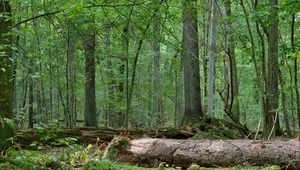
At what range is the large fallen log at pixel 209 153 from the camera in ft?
14.9

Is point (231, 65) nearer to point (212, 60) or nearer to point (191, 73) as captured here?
point (212, 60)

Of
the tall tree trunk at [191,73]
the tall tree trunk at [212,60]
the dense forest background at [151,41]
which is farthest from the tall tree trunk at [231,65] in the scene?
the tall tree trunk at [191,73]

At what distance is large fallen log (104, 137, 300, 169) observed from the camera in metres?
4.55

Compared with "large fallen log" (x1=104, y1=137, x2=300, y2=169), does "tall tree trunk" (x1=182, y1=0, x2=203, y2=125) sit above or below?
above

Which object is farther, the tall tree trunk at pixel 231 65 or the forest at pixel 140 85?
the tall tree trunk at pixel 231 65

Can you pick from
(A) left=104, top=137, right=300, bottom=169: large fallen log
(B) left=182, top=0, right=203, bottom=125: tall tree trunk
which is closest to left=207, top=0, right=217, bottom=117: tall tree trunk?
(B) left=182, top=0, right=203, bottom=125: tall tree trunk

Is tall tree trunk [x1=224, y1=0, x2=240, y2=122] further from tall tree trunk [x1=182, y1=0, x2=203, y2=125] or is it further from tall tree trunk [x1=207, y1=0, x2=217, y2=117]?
tall tree trunk [x1=182, y1=0, x2=203, y2=125]

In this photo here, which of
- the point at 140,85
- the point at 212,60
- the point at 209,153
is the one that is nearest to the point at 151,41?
the point at 212,60

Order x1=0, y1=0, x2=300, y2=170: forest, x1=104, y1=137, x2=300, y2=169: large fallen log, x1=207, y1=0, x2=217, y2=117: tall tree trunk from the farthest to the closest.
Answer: x1=207, y1=0, x2=217, y2=117: tall tree trunk → x1=104, y1=137, x2=300, y2=169: large fallen log → x1=0, y1=0, x2=300, y2=170: forest

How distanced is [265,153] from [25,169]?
3600 mm

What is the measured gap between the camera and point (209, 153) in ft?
15.8

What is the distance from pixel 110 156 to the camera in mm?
5371

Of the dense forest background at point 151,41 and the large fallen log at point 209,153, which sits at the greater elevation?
the dense forest background at point 151,41

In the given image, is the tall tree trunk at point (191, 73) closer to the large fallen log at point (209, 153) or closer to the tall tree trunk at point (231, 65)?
the tall tree trunk at point (231, 65)
